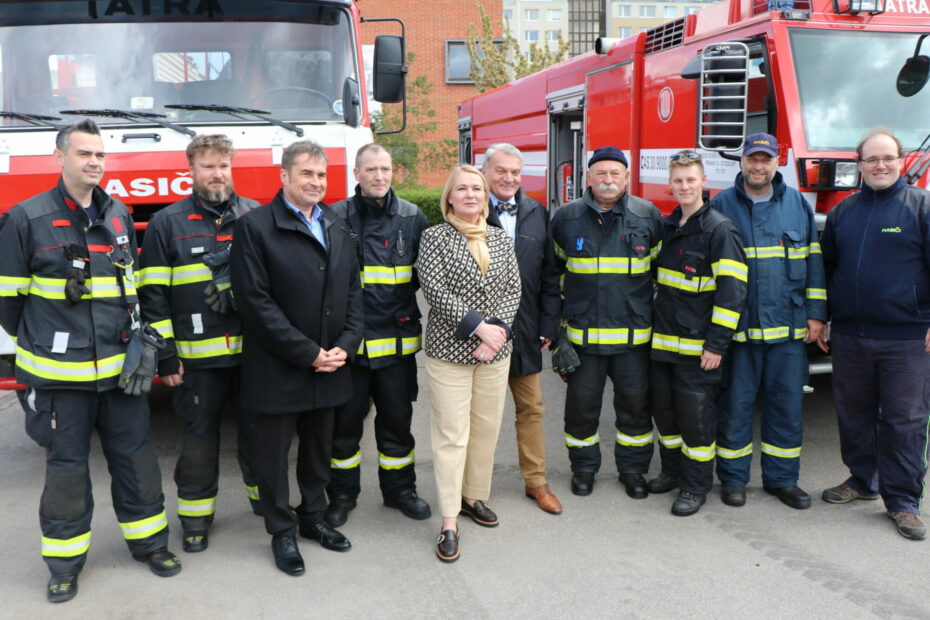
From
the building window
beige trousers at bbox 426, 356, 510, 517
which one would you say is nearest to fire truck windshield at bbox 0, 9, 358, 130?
beige trousers at bbox 426, 356, 510, 517

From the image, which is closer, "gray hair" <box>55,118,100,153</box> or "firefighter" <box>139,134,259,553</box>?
"gray hair" <box>55,118,100,153</box>

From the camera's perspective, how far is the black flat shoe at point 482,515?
4.10 metres

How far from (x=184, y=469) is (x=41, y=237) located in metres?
1.25

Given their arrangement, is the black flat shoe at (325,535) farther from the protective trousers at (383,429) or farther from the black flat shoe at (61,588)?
the black flat shoe at (61,588)

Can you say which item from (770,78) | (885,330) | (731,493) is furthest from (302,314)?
(770,78)

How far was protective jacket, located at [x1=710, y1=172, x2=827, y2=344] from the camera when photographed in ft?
13.7

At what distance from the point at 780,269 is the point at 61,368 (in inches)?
132

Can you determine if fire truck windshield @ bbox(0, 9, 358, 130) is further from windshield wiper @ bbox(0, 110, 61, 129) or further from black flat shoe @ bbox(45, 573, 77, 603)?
black flat shoe @ bbox(45, 573, 77, 603)

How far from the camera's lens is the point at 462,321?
3.70 metres

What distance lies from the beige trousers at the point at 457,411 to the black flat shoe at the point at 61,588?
159cm

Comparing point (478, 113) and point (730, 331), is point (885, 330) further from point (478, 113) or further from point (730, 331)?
point (478, 113)

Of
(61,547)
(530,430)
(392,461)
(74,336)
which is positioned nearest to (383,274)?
(392,461)

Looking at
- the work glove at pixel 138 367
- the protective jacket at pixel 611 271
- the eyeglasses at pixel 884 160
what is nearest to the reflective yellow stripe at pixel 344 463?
the work glove at pixel 138 367

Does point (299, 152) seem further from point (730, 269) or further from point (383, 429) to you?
point (730, 269)
